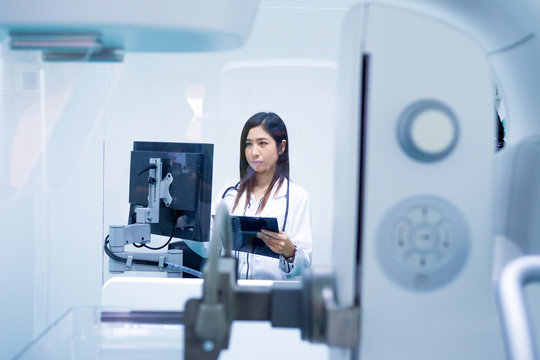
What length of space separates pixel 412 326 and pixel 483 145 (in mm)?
213

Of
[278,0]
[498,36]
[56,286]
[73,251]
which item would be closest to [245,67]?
[278,0]

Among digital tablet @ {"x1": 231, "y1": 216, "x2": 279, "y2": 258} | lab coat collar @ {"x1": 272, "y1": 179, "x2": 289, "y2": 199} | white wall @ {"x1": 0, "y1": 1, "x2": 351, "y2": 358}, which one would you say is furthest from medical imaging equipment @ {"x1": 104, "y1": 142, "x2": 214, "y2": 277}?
white wall @ {"x1": 0, "y1": 1, "x2": 351, "y2": 358}

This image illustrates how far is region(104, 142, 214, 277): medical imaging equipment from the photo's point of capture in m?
2.44

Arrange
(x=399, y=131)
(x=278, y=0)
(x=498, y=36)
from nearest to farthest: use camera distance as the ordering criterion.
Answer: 1. (x=399, y=131)
2. (x=498, y=36)
3. (x=278, y=0)

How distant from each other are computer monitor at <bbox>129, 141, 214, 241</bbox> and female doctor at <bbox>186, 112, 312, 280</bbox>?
380 millimetres

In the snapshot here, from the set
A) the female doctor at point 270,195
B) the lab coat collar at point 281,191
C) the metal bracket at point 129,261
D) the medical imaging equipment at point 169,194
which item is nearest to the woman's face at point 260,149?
the female doctor at point 270,195

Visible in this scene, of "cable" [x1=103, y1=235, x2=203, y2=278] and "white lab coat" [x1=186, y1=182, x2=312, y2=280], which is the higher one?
"white lab coat" [x1=186, y1=182, x2=312, y2=280]

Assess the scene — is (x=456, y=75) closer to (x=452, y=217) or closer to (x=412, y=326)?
(x=452, y=217)

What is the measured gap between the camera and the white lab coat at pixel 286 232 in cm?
266

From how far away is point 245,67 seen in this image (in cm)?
350

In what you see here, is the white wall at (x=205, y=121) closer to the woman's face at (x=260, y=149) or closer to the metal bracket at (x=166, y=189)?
the woman's face at (x=260, y=149)

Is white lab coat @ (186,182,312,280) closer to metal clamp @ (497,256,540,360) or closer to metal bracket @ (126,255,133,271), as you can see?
metal bracket @ (126,255,133,271)

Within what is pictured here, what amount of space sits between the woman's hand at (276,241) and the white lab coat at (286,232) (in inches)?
3.2

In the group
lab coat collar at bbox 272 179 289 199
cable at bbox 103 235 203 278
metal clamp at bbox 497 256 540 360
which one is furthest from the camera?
lab coat collar at bbox 272 179 289 199
